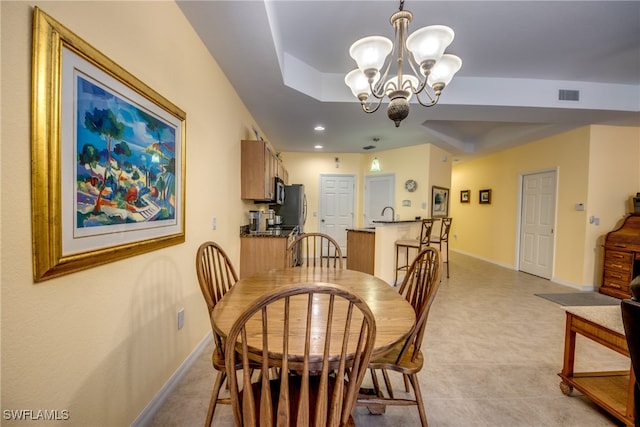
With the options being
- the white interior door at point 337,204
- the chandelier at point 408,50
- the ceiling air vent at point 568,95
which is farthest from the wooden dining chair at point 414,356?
the white interior door at point 337,204

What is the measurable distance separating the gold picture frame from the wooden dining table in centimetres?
57

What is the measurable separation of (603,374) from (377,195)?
4.30 meters

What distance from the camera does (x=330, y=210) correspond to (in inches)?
229

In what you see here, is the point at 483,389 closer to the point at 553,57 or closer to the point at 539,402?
the point at 539,402

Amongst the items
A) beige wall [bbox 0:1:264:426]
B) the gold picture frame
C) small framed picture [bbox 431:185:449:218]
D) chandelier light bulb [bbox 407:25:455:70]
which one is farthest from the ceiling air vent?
the gold picture frame

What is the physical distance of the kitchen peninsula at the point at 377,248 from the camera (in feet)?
12.4

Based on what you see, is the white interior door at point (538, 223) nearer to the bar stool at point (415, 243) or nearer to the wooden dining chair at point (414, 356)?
the bar stool at point (415, 243)

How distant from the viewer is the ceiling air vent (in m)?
3.11

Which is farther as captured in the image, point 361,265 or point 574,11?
point 361,265

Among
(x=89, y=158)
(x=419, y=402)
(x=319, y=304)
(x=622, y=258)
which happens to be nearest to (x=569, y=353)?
(x=419, y=402)

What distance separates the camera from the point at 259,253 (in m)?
3.22

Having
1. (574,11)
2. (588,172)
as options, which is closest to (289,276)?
(574,11)

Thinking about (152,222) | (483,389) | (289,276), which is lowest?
(483,389)

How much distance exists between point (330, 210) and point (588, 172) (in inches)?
172
